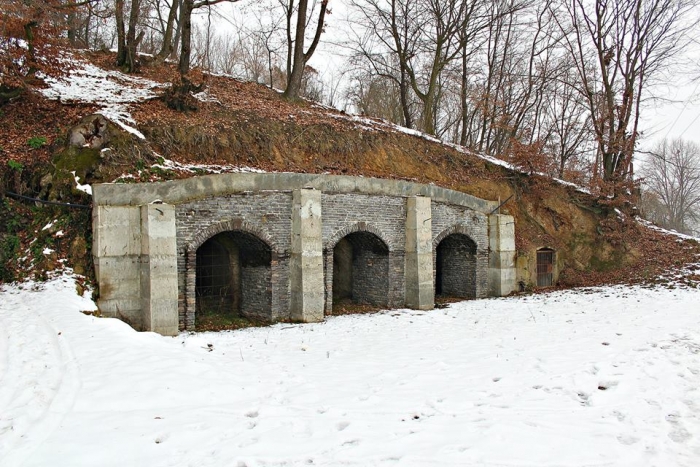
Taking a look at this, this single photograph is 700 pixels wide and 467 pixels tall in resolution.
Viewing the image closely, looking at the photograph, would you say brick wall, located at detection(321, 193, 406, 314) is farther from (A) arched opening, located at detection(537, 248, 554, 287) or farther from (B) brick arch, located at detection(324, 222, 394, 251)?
(A) arched opening, located at detection(537, 248, 554, 287)

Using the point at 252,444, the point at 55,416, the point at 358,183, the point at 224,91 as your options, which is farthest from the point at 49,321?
the point at 224,91

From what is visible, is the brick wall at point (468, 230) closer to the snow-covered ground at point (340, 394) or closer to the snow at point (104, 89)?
the snow-covered ground at point (340, 394)

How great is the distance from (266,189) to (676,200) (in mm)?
37411

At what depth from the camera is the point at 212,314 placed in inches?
465

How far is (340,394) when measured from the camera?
6039 millimetres

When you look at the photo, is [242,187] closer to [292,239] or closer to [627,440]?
[292,239]

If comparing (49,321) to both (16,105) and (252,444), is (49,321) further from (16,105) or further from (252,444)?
(16,105)

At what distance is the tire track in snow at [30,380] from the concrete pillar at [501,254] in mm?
12642

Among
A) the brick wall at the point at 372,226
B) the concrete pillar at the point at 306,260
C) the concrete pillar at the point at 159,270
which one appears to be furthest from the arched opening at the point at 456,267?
the concrete pillar at the point at 159,270

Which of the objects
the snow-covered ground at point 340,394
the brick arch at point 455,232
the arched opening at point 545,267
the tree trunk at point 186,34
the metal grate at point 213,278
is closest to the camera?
the snow-covered ground at point 340,394

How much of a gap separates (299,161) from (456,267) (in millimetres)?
6417

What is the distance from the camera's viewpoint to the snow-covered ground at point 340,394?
425 centimetres

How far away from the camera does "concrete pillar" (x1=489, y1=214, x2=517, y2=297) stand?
1549 centimetres

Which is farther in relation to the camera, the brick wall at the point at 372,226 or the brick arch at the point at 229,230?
the brick wall at the point at 372,226
